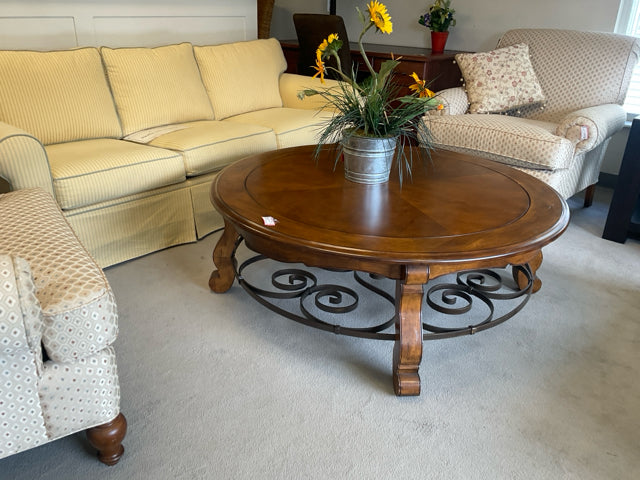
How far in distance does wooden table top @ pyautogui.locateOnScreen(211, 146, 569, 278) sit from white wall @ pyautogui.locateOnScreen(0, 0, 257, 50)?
1387 millimetres

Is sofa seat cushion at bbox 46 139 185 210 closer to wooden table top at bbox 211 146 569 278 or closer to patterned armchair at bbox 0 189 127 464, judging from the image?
wooden table top at bbox 211 146 569 278

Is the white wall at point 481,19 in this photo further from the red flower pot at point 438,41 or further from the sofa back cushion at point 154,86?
the sofa back cushion at point 154,86

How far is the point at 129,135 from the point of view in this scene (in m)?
2.70

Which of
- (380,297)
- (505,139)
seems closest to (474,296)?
(380,297)

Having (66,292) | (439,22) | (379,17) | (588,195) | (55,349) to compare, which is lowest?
(588,195)

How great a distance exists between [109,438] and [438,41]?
11.1 feet

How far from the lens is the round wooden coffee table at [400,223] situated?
1.51 m

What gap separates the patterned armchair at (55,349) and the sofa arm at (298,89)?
2176 mm

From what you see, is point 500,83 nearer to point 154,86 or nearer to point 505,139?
point 505,139

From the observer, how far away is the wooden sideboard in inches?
141

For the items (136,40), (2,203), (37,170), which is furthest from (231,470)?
(136,40)

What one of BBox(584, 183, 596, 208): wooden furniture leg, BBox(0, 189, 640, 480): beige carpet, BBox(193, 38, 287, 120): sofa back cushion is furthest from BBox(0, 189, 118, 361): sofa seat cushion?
BBox(584, 183, 596, 208): wooden furniture leg

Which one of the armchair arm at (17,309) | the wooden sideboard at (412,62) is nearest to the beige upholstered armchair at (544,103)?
the wooden sideboard at (412,62)

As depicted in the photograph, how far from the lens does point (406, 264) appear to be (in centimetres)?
148
